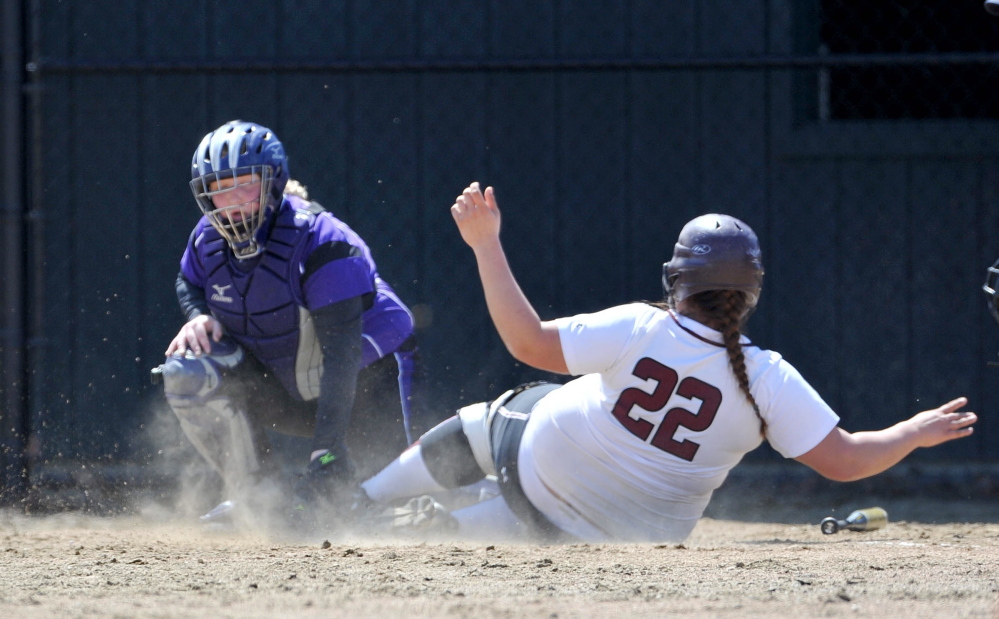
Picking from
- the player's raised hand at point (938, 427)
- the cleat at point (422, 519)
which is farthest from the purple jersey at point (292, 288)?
the player's raised hand at point (938, 427)

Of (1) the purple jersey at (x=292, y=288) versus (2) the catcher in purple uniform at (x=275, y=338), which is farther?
(1) the purple jersey at (x=292, y=288)

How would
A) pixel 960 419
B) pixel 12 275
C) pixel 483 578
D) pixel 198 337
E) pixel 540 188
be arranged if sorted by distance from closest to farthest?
pixel 483 578, pixel 960 419, pixel 198 337, pixel 12 275, pixel 540 188

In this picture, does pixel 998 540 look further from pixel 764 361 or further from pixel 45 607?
pixel 45 607

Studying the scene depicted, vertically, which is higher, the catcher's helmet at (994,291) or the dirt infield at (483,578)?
the catcher's helmet at (994,291)

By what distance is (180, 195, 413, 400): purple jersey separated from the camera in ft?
13.5

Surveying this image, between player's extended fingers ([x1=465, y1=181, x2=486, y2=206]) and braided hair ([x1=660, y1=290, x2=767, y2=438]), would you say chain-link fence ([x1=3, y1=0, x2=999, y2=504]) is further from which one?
player's extended fingers ([x1=465, y1=181, x2=486, y2=206])


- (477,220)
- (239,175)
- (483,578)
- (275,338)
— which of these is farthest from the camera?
(275,338)

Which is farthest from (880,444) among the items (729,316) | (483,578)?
(483,578)

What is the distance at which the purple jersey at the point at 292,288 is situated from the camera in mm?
4129

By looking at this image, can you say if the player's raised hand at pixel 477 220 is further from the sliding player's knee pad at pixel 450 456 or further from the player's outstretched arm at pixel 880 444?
the player's outstretched arm at pixel 880 444

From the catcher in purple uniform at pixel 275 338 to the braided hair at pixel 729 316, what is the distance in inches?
52.0

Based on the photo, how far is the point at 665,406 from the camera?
3.37m

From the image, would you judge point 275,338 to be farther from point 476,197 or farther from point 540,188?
point 540,188

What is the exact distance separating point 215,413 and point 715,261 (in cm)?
202
